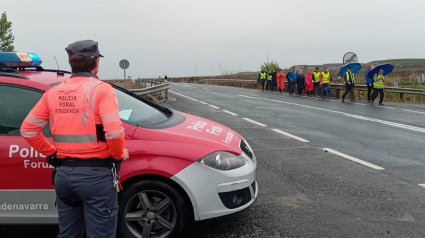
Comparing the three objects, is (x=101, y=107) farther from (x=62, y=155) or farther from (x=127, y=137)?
(x=127, y=137)

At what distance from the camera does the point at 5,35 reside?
151ft

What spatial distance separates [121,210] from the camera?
3.57m

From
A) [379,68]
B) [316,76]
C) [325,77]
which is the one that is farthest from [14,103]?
[316,76]

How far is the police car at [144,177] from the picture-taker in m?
3.47

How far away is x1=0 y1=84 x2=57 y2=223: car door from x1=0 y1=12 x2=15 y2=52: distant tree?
46472 mm

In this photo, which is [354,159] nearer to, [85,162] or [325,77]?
[85,162]

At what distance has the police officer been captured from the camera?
241cm

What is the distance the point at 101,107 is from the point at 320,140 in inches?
280

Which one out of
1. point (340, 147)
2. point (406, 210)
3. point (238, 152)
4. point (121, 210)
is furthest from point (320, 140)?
point (121, 210)

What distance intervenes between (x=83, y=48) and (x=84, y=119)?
437mm

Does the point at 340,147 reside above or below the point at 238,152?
below

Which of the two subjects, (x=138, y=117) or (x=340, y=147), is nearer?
(x=138, y=117)

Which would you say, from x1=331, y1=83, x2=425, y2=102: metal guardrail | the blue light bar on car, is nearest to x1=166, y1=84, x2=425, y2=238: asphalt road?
the blue light bar on car

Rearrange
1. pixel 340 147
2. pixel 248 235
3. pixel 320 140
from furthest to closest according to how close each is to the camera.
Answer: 1. pixel 320 140
2. pixel 340 147
3. pixel 248 235
